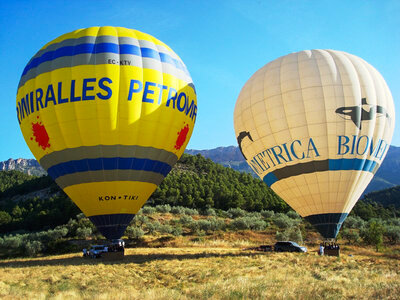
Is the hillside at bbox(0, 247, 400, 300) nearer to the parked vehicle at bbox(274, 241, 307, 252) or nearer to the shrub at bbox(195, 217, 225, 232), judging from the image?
the parked vehicle at bbox(274, 241, 307, 252)

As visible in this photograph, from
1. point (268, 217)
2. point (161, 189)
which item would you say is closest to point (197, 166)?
point (161, 189)

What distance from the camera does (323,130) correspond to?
71.1ft

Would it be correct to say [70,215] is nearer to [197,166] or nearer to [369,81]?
[369,81]

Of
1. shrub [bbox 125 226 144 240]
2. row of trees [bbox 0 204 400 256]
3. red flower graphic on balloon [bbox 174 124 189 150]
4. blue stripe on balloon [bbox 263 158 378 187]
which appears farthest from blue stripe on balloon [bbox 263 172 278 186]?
shrub [bbox 125 226 144 240]

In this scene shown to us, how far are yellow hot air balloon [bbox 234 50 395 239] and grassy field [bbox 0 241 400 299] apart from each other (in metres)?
3.68

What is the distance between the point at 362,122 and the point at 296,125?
3751 mm

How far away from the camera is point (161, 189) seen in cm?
6681

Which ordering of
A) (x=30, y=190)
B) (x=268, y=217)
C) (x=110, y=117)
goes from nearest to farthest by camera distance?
(x=110, y=117), (x=268, y=217), (x=30, y=190)

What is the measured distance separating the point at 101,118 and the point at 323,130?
496 inches

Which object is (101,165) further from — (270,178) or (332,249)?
(332,249)

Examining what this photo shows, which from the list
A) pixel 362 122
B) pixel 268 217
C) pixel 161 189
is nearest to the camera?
pixel 362 122

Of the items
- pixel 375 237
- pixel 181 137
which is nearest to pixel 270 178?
pixel 181 137

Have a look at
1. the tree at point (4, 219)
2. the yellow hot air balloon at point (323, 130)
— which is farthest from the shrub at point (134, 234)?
the tree at point (4, 219)

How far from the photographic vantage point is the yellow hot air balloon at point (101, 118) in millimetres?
20328
